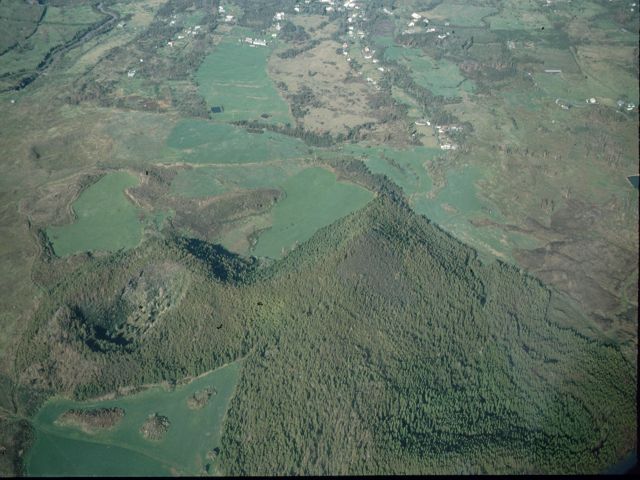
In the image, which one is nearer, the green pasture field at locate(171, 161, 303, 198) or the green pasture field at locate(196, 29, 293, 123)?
the green pasture field at locate(171, 161, 303, 198)

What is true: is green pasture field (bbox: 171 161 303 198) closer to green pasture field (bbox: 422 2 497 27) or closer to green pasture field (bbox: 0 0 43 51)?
green pasture field (bbox: 0 0 43 51)

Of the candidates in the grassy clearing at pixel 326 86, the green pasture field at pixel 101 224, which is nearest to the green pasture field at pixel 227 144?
the grassy clearing at pixel 326 86

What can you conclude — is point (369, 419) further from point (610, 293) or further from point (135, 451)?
point (610, 293)

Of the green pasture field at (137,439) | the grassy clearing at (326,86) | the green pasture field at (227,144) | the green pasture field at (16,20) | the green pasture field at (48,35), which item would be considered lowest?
the grassy clearing at (326,86)

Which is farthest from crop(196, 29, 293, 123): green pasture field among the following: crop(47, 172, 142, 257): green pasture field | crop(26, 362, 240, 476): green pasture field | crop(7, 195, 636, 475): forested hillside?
crop(26, 362, 240, 476): green pasture field

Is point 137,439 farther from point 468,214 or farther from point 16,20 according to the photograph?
point 16,20

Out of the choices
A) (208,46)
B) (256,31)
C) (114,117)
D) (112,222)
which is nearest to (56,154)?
(114,117)

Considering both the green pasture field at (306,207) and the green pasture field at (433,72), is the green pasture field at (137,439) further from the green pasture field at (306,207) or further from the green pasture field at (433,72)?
the green pasture field at (433,72)
